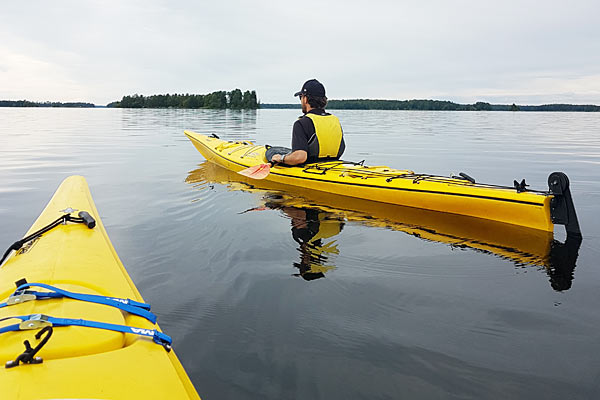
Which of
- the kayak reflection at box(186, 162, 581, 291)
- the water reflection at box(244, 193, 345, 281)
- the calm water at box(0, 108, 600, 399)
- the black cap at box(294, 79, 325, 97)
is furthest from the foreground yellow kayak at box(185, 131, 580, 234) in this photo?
the black cap at box(294, 79, 325, 97)

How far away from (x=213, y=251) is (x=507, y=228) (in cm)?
333

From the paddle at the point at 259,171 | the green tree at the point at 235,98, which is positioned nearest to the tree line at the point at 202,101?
the green tree at the point at 235,98

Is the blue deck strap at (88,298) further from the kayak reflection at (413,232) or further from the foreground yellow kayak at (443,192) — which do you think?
the foreground yellow kayak at (443,192)

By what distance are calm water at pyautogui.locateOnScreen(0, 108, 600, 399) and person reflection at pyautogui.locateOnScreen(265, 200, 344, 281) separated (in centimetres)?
2

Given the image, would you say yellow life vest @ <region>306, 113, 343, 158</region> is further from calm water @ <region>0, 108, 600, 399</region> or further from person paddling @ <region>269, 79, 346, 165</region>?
calm water @ <region>0, 108, 600, 399</region>

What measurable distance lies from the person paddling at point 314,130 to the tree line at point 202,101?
62.5 metres

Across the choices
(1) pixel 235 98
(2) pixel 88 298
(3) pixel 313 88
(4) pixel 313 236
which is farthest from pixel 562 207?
(1) pixel 235 98

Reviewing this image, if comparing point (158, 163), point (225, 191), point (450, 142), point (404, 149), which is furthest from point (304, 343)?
point (450, 142)

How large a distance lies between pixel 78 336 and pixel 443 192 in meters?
4.45

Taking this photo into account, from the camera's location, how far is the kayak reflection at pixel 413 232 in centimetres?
366

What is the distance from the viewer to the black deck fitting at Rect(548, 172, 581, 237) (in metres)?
3.96

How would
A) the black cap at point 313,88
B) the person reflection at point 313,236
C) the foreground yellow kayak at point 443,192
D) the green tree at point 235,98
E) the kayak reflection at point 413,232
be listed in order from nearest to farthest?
the person reflection at point 313,236, the kayak reflection at point 413,232, the foreground yellow kayak at point 443,192, the black cap at point 313,88, the green tree at point 235,98

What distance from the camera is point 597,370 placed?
2.10 m

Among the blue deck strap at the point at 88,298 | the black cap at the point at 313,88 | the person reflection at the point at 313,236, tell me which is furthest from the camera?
the black cap at the point at 313,88
